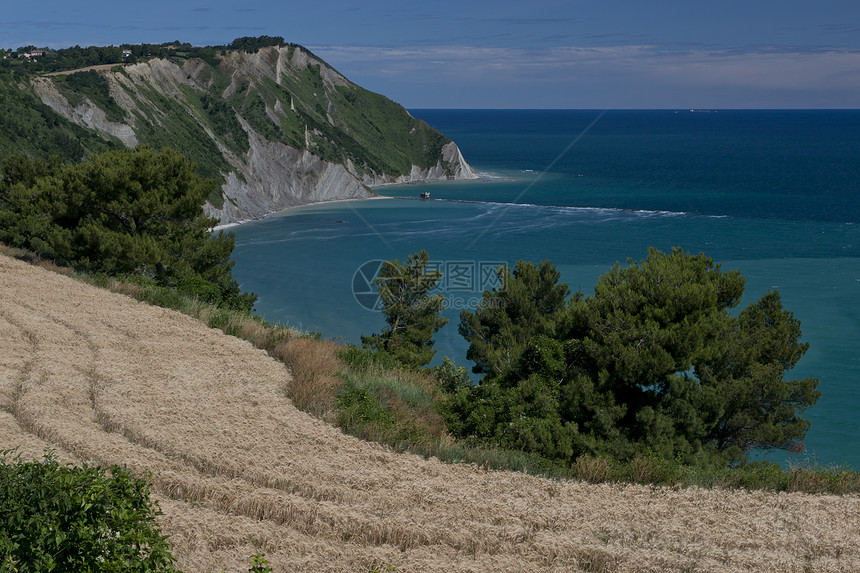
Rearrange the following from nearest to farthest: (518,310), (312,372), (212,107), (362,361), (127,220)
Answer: (312,372)
(362,361)
(518,310)
(127,220)
(212,107)

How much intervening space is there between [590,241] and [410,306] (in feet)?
183

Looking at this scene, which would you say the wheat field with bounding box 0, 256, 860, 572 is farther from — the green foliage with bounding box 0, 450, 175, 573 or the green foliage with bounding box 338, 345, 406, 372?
the green foliage with bounding box 338, 345, 406, 372

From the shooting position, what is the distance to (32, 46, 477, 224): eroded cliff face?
323ft

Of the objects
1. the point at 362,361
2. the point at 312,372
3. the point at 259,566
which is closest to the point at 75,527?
the point at 259,566

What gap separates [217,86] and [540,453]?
127502mm

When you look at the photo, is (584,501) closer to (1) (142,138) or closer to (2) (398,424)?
(2) (398,424)

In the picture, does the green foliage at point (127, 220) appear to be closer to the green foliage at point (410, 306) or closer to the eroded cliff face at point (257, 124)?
the green foliage at point (410, 306)

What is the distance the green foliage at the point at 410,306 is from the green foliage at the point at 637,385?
1386 cm

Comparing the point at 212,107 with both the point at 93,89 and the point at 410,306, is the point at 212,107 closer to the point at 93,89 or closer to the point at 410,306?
the point at 93,89

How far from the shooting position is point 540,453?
515 inches

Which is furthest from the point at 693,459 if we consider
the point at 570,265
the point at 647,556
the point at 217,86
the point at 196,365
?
the point at 217,86

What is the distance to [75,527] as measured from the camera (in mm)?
6098

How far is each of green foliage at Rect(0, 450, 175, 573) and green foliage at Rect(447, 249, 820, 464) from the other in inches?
303

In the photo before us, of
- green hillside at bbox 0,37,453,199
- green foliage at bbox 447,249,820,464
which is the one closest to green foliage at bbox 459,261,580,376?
green foliage at bbox 447,249,820,464
